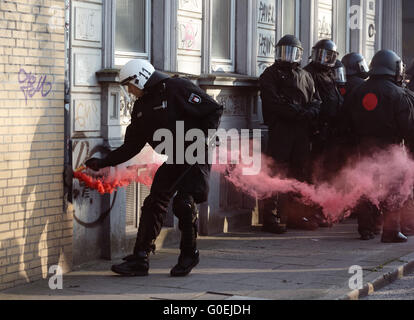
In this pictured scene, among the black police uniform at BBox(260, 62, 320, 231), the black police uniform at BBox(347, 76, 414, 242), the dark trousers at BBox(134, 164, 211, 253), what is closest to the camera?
the dark trousers at BBox(134, 164, 211, 253)

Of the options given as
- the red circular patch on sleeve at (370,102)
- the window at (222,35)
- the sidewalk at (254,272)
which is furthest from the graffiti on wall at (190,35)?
the sidewalk at (254,272)

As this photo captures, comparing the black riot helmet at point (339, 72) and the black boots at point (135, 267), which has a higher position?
the black riot helmet at point (339, 72)

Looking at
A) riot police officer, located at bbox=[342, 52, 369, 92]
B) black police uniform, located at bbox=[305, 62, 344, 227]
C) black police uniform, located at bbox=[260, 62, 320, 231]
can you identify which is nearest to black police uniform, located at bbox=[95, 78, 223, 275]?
black police uniform, located at bbox=[260, 62, 320, 231]

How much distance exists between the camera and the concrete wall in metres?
7.45

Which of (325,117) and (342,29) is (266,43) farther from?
(342,29)

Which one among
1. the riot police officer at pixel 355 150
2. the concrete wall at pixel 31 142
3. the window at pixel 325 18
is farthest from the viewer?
the window at pixel 325 18

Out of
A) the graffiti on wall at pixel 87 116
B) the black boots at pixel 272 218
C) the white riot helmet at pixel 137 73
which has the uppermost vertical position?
the white riot helmet at pixel 137 73

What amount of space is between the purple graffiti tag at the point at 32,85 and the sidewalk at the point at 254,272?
1690mm

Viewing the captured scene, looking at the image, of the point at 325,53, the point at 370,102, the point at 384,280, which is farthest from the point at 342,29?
the point at 384,280

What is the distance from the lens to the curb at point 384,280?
7.30m

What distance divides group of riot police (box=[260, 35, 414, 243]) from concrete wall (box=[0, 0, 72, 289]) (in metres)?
3.37

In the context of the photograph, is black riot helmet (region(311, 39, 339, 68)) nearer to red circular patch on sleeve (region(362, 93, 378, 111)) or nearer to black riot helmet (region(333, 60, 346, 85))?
black riot helmet (region(333, 60, 346, 85))

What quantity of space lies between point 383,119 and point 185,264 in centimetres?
337

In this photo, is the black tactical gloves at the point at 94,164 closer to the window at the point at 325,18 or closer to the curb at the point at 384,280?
the curb at the point at 384,280
